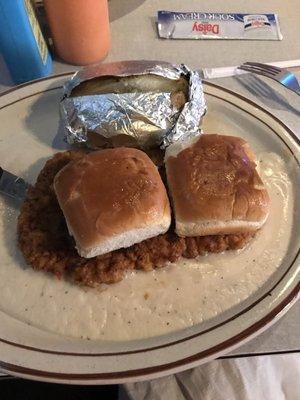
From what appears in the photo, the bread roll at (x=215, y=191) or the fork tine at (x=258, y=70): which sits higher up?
the fork tine at (x=258, y=70)

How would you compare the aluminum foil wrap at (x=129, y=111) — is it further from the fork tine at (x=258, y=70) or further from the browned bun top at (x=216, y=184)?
the fork tine at (x=258, y=70)

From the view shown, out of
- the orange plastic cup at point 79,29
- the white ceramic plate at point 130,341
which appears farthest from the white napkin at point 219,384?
the orange plastic cup at point 79,29

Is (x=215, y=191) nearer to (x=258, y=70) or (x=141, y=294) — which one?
(x=141, y=294)

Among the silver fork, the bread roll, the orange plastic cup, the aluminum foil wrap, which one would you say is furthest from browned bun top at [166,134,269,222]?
the orange plastic cup

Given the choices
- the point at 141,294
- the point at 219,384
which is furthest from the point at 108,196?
the point at 219,384

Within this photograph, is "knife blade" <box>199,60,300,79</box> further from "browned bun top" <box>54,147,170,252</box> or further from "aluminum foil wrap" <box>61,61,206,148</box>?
"browned bun top" <box>54,147,170,252</box>
